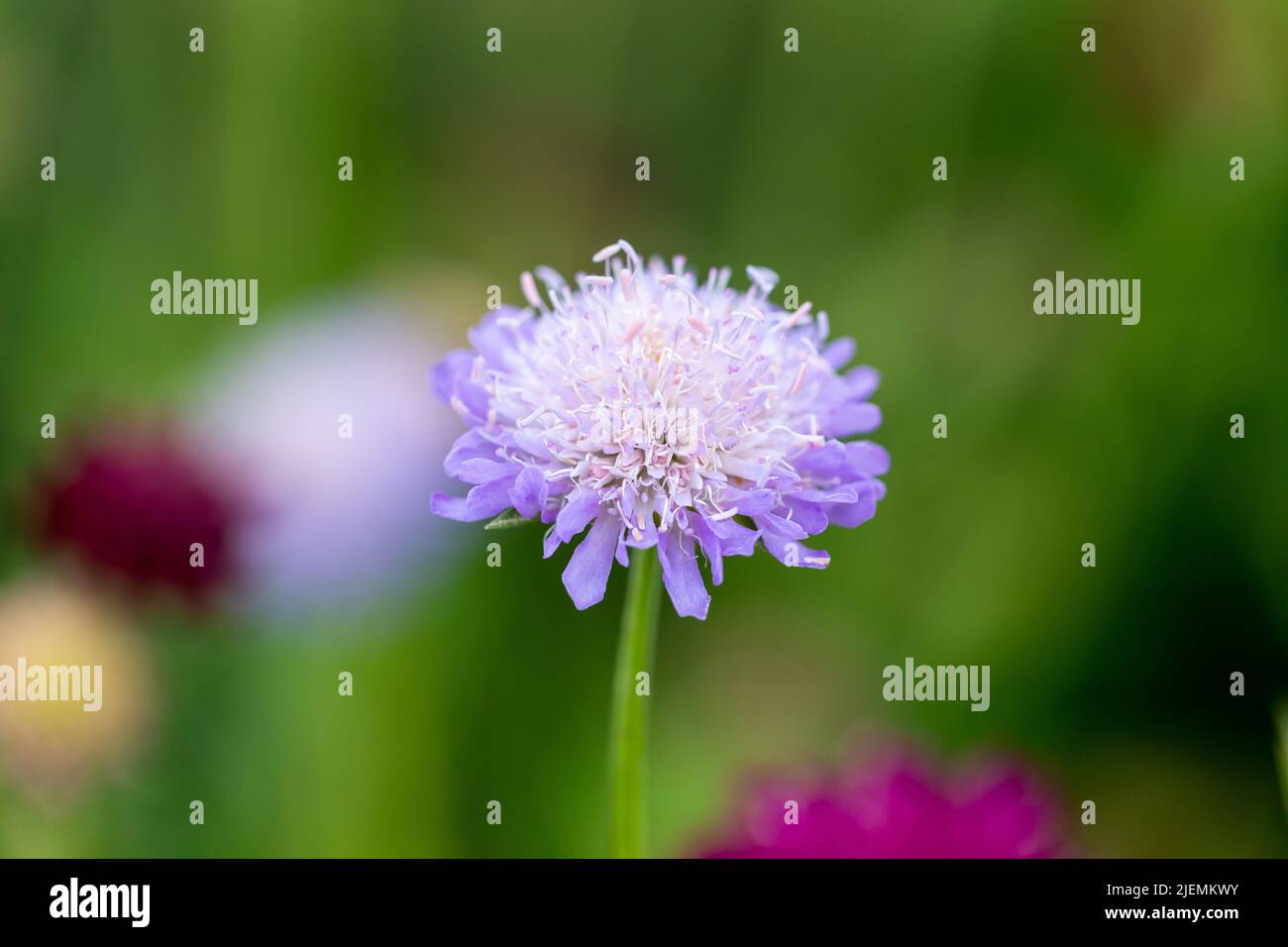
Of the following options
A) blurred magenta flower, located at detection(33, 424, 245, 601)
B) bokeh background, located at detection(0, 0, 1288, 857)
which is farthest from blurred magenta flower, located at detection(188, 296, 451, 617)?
blurred magenta flower, located at detection(33, 424, 245, 601)

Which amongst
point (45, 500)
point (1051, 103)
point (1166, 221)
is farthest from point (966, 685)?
point (45, 500)

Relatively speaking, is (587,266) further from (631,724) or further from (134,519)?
(631,724)
